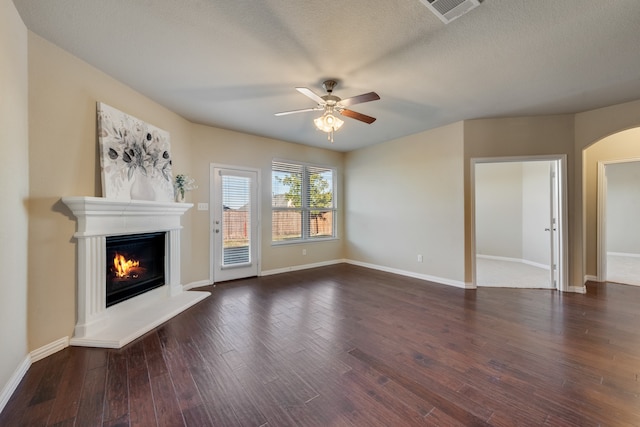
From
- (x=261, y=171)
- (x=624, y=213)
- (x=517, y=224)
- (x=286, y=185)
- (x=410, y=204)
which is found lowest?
(x=517, y=224)

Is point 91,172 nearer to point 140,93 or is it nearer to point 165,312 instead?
point 140,93

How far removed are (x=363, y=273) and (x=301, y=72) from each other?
3880 mm

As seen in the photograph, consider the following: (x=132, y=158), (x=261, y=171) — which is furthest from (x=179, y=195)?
(x=261, y=171)

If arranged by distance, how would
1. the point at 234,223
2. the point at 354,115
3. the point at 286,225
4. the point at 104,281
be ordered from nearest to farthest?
1. the point at 104,281
2. the point at 354,115
3. the point at 234,223
4. the point at 286,225

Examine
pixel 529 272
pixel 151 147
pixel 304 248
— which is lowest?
pixel 529 272

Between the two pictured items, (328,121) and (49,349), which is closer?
(49,349)

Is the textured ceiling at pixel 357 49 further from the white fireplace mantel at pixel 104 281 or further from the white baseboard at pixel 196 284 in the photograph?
the white baseboard at pixel 196 284

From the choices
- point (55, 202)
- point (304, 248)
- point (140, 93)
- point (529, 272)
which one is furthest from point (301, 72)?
point (529, 272)

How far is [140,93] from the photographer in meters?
3.22

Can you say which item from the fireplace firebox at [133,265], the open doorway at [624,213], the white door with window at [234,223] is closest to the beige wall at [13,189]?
the fireplace firebox at [133,265]

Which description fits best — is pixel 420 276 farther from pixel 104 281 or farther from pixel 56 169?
pixel 56 169

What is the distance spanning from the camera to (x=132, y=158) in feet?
9.94

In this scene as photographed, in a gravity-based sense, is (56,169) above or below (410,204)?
above

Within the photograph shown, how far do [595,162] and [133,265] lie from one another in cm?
734
